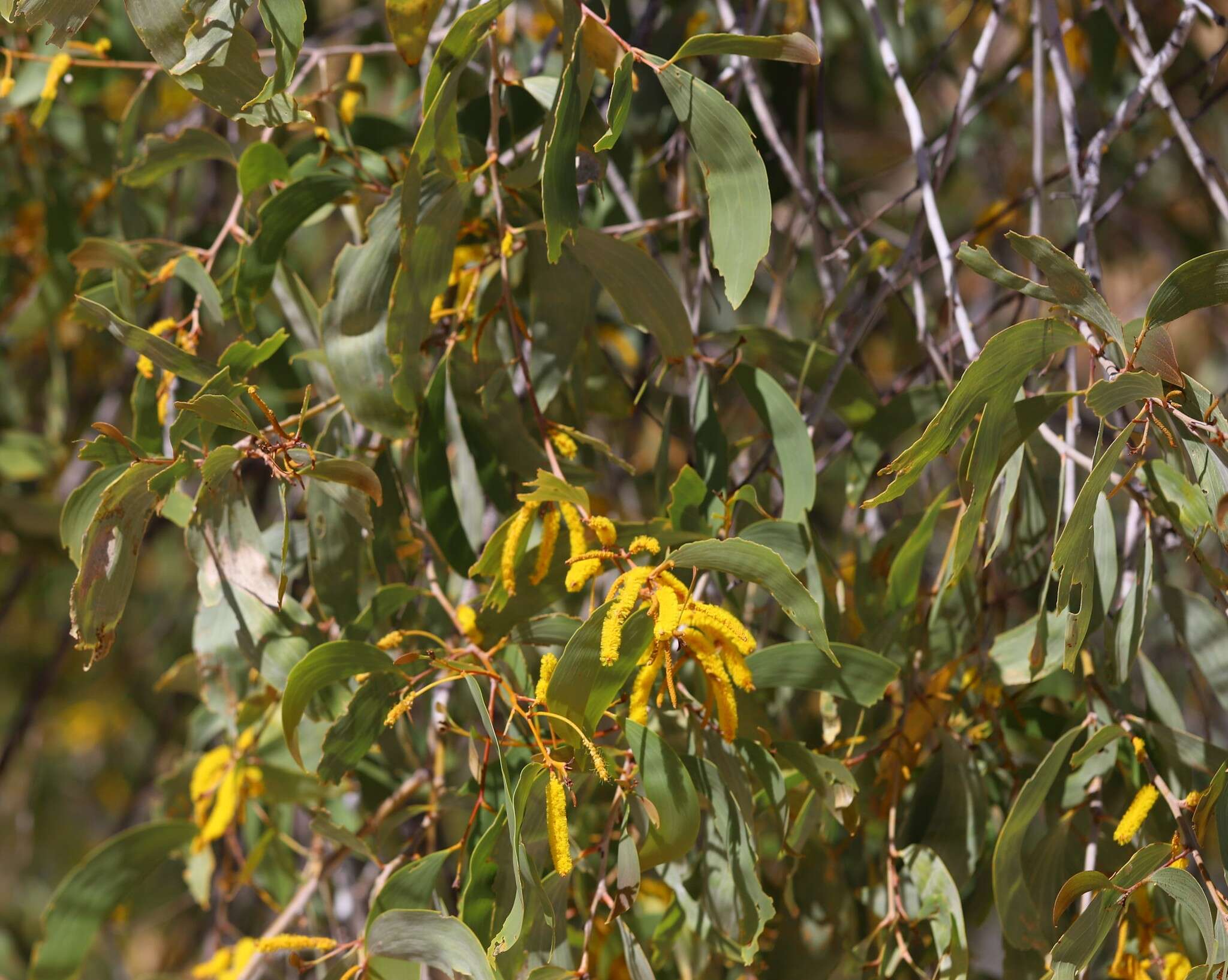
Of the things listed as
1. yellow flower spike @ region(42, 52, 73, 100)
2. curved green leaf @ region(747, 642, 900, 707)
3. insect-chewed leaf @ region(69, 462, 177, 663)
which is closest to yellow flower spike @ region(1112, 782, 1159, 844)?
curved green leaf @ region(747, 642, 900, 707)

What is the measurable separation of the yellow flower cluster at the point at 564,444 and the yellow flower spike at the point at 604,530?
0.12 m

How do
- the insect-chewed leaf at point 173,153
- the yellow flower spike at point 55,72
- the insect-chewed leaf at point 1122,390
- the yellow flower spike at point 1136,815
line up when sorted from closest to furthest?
the insect-chewed leaf at point 1122,390 → the yellow flower spike at point 1136,815 → the insect-chewed leaf at point 173,153 → the yellow flower spike at point 55,72

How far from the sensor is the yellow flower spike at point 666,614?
0.56m

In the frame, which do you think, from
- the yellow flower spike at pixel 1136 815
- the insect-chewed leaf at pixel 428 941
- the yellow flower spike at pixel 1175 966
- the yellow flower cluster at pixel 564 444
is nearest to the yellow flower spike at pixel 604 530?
the yellow flower cluster at pixel 564 444

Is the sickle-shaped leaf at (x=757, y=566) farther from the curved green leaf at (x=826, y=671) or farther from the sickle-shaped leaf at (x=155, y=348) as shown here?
the sickle-shaped leaf at (x=155, y=348)

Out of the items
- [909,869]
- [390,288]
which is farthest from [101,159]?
[909,869]

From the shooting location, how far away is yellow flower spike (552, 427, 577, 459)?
2.46 ft

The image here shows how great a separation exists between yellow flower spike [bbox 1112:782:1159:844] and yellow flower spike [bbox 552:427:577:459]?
0.41 metres

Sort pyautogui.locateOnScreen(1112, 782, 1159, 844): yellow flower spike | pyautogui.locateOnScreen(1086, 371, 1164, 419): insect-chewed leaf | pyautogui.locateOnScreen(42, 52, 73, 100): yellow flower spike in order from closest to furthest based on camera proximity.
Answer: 1. pyautogui.locateOnScreen(1086, 371, 1164, 419): insect-chewed leaf
2. pyautogui.locateOnScreen(1112, 782, 1159, 844): yellow flower spike
3. pyautogui.locateOnScreen(42, 52, 73, 100): yellow flower spike

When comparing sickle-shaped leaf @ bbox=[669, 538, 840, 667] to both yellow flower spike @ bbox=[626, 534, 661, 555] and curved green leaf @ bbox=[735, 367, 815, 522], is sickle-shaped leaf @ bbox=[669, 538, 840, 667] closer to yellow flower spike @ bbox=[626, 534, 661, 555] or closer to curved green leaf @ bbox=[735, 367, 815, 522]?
yellow flower spike @ bbox=[626, 534, 661, 555]

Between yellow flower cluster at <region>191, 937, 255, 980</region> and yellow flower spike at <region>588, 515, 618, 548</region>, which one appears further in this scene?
yellow flower cluster at <region>191, 937, 255, 980</region>

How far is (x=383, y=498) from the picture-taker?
0.82 meters

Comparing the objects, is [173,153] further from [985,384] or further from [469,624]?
[985,384]

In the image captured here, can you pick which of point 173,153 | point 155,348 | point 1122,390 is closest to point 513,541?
point 155,348
